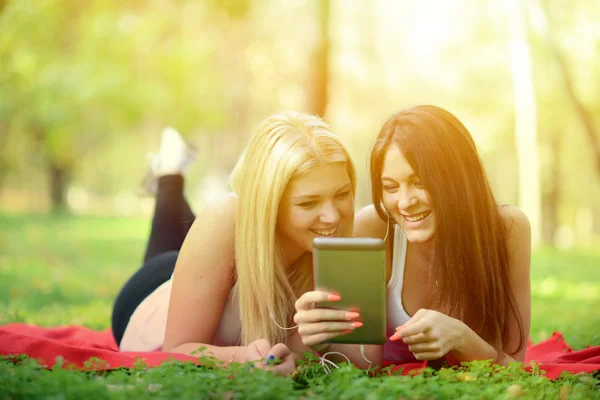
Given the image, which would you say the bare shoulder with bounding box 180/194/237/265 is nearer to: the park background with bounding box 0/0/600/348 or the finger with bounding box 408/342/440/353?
the finger with bounding box 408/342/440/353

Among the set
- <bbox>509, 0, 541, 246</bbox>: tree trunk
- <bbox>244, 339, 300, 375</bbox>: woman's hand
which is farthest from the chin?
<bbox>509, 0, 541, 246</bbox>: tree trunk

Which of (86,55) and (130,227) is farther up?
(86,55)

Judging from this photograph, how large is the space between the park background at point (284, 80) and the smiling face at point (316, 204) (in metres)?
6.07

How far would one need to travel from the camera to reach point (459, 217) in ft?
12.3

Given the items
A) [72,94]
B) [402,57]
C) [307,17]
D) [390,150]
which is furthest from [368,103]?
[390,150]

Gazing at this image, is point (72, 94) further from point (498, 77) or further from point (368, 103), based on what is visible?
point (498, 77)

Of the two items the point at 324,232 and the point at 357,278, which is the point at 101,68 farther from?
the point at 357,278

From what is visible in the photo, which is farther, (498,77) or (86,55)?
(498,77)

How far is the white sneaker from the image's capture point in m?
6.48

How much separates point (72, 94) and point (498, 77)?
39.0ft

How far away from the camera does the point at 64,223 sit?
66.2 feet

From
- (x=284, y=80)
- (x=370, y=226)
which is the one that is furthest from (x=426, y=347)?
(x=284, y=80)

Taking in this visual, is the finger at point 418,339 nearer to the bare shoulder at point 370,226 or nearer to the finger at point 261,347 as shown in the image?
the finger at point 261,347

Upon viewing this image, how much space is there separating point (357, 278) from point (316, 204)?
22.9 inches
